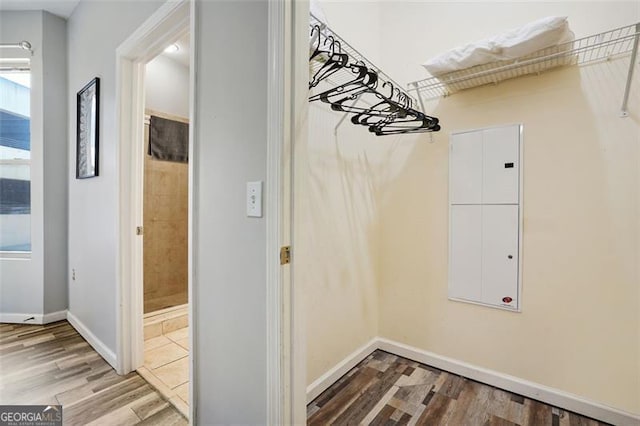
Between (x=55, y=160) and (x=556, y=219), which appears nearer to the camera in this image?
(x=556, y=219)

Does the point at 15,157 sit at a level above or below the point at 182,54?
below

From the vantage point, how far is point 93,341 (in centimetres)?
215

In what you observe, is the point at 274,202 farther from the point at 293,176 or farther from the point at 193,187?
the point at 193,187

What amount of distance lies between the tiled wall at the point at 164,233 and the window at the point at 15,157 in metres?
1.12

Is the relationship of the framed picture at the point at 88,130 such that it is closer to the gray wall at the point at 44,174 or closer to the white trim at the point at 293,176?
the gray wall at the point at 44,174

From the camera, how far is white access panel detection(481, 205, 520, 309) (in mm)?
1716

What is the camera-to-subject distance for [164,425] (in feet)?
4.70

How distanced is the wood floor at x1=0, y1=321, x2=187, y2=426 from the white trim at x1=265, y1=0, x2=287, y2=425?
0.91 meters

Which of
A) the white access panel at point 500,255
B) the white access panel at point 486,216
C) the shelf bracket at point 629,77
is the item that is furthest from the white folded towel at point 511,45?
the white access panel at point 500,255

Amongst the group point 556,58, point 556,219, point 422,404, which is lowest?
point 422,404

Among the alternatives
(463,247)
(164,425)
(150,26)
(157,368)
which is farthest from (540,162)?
(157,368)

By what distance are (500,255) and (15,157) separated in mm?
3996

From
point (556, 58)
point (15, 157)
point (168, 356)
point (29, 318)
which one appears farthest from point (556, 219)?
point (15, 157)

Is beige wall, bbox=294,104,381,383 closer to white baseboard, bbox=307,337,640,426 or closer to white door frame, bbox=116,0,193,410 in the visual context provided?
white baseboard, bbox=307,337,640,426
